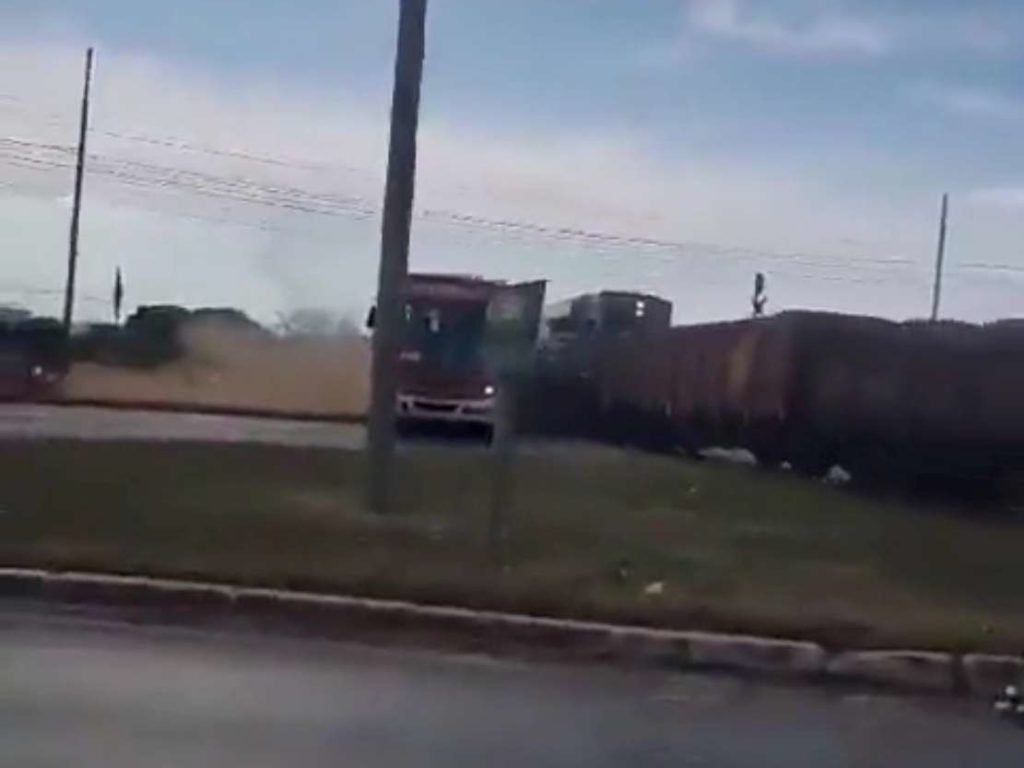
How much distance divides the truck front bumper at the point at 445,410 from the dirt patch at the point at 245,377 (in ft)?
10.5

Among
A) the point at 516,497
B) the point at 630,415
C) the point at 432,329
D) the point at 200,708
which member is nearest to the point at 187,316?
the point at 432,329

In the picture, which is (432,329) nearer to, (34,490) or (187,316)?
(187,316)

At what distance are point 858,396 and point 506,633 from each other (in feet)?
41.6

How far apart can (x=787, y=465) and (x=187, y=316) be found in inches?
1295

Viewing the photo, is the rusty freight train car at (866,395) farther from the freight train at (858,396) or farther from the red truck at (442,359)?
the red truck at (442,359)

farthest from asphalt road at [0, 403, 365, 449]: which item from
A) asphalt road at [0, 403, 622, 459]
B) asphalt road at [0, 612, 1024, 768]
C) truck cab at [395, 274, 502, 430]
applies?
asphalt road at [0, 612, 1024, 768]

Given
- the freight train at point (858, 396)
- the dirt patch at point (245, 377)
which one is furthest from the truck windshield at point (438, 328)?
the freight train at point (858, 396)

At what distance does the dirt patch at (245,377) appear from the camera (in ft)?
151

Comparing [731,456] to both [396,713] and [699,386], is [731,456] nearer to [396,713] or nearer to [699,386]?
[699,386]

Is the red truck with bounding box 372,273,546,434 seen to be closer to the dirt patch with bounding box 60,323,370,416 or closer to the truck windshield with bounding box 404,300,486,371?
the truck windshield with bounding box 404,300,486,371

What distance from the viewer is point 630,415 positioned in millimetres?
37219

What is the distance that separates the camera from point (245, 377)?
50531 mm

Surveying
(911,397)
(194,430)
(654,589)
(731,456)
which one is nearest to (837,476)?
(911,397)

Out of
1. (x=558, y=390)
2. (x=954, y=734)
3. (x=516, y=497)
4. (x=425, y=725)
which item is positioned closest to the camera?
(x=425, y=725)
